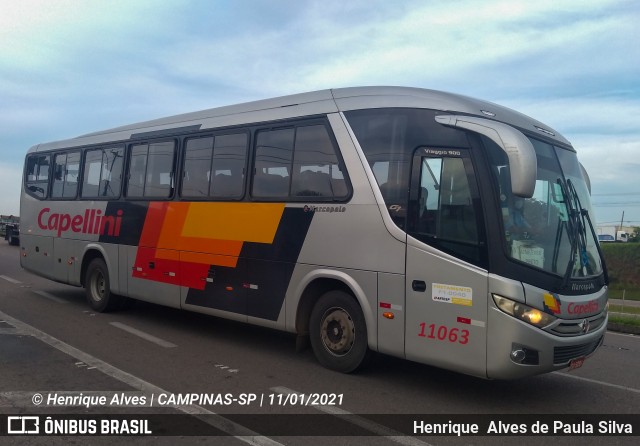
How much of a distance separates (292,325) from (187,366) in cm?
139

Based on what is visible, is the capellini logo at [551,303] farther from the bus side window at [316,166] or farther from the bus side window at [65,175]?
the bus side window at [65,175]

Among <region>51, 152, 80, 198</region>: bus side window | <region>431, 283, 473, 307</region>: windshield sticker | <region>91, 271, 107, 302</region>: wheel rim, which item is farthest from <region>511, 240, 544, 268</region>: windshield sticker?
<region>51, 152, 80, 198</region>: bus side window

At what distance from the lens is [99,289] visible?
1136 centimetres

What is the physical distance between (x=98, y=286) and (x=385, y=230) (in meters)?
7.11

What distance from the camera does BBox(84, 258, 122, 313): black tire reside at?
36.3 feet

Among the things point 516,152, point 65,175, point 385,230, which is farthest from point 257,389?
point 65,175

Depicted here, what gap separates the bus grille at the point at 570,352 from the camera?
18.6 ft

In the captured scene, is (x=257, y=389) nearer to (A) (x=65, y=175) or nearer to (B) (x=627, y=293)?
(A) (x=65, y=175)

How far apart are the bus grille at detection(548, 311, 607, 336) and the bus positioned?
0.03 metres

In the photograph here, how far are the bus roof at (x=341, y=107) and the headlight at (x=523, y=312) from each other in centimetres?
206

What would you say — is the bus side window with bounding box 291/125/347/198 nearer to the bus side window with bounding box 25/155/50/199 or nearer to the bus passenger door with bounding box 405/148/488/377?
the bus passenger door with bounding box 405/148/488/377

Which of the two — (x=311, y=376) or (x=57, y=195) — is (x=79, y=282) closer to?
(x=57, y=195)

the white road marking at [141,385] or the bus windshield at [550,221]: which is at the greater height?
the bus windshield at [550,221]

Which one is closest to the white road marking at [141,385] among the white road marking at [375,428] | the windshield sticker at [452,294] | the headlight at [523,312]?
the white road marking at [375,428]
